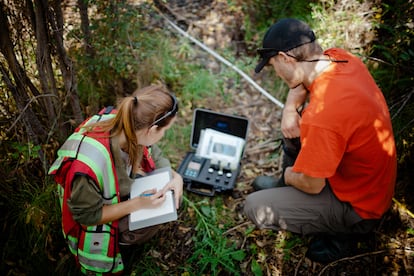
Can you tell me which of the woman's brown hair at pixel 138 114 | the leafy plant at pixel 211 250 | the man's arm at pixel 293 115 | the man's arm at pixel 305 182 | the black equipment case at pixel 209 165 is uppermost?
the woman's brown hair at pixel 138 114

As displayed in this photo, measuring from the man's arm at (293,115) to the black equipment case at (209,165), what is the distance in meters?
0.56

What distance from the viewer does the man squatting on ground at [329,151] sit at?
6.25 feet

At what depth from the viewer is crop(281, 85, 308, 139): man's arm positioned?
2615 millimetres

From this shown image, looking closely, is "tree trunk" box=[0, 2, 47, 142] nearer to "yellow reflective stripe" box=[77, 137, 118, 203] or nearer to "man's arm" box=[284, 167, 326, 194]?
"yellow reflective stripe" box=[77, 137, 118, 203]

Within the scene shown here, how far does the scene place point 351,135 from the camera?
1919mm

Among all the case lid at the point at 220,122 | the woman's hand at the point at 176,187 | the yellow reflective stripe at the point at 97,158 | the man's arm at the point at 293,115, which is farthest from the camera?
the case lid at the point at 220,122

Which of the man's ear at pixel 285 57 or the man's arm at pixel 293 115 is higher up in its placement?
the man's ear at pixel 285 57

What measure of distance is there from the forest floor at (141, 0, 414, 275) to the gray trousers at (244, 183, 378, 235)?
0.28m

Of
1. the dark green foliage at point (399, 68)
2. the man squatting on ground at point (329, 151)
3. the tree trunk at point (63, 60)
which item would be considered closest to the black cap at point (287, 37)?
the man squatting on ground at point (329, 151)

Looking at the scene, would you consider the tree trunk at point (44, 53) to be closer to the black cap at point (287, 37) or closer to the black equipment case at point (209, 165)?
the black equipment case at point (209, 165)

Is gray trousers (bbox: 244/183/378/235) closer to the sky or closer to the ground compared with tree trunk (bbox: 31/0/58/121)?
closer to the ground

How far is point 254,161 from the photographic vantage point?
347 centimetres

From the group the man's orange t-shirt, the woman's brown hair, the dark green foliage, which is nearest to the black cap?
the man's orange t-shirt

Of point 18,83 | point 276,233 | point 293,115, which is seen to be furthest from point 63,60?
point 276,233
